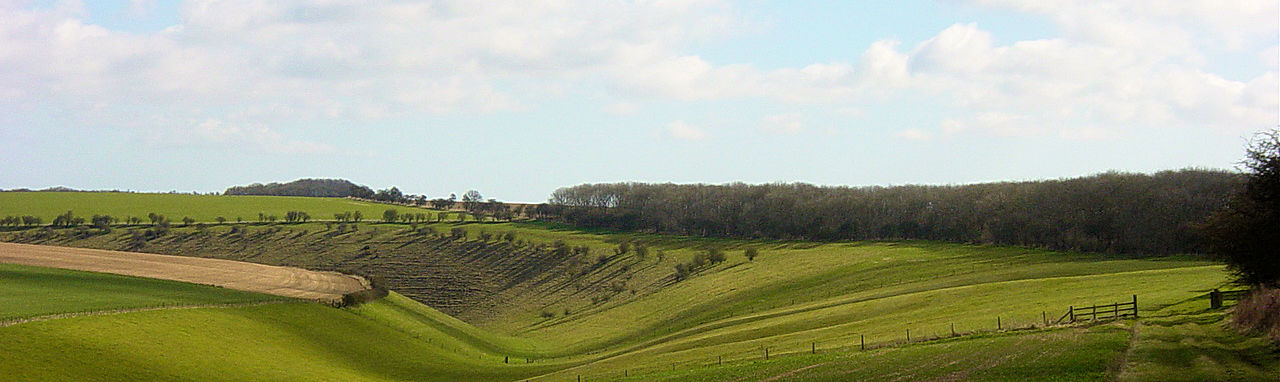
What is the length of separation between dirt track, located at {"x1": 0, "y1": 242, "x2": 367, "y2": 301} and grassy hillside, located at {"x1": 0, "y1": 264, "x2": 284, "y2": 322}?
18.5ft

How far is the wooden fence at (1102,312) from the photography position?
1875 inches

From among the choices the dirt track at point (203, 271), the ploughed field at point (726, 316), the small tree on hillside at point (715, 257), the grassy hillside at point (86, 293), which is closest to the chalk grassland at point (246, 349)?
the ploughed field at point (726, 316)

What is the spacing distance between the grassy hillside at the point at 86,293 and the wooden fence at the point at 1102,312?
2244 inches

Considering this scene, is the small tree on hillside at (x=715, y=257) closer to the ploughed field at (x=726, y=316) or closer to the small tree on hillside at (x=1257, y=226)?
the ploughed field at (x=726, y=316)

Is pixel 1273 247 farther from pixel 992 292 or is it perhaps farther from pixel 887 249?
pixel 887 249

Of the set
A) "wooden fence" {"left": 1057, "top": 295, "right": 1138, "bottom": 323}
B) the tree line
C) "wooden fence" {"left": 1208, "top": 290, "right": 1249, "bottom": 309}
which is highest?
the tree line

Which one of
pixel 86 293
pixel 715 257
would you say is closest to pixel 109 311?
pixel 86 293

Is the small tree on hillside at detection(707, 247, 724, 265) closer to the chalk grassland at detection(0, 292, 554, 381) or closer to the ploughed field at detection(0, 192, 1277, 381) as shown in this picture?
the ploughed field at detection(0, 192, 1277, 381)

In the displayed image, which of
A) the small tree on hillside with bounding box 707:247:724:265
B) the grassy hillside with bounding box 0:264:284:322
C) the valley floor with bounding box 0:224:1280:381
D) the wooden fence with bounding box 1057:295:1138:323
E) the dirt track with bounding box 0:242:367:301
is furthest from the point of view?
the small tree on hillside with bounding box 707:247:724:265

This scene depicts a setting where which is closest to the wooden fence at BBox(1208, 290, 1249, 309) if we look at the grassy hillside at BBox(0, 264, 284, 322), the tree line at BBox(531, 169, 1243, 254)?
the tree line at BBox(531, 169, 1243, 254)

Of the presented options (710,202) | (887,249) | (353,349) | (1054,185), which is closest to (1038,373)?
(353,349)

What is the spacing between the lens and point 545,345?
93438 millimetres

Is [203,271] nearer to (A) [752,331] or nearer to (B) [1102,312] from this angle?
(A) [752,331]

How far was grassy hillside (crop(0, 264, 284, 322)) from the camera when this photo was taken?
6318 cm
